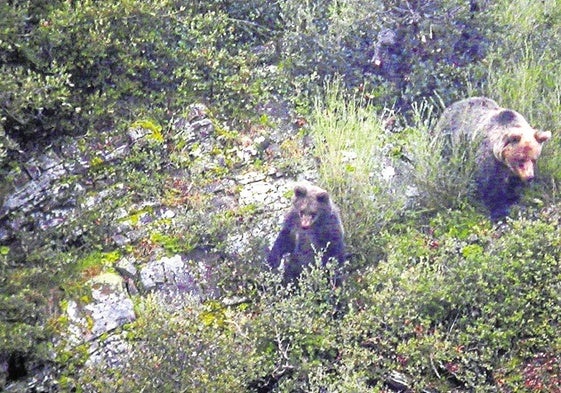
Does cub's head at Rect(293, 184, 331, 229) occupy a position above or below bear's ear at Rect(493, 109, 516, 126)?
below

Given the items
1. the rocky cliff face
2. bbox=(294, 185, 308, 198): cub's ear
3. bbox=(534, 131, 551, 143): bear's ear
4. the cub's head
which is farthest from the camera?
bbox=(534, 131, 551, 143): bear's ear

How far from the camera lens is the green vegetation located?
5.89m

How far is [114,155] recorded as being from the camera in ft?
25.4

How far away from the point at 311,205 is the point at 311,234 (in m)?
0.25

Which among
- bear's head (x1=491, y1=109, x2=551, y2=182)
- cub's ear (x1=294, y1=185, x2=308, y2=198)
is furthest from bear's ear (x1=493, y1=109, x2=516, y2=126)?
cub's ear (x1=294, y1=185, x2=308, y2=198)

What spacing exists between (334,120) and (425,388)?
9.52 ft

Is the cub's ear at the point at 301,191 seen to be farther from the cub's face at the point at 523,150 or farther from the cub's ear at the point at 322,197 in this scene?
the cub's face at the point at 523,150

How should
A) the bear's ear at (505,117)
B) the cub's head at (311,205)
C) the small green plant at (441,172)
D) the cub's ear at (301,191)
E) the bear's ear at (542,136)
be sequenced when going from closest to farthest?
1. the cub's head at (311,205)
2. the cub's ear at (301,191)
3. the bear's ear at (542,136)
4. the small green plant at (441,172)
5. the bear's ear at (505,117)

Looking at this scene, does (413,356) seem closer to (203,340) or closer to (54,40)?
(203,340)

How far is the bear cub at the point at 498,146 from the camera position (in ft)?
23.3

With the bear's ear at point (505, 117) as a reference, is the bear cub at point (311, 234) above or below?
below

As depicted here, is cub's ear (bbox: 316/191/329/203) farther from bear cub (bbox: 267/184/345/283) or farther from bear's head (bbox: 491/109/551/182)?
bear's head (bbox: 491/109/551/182)

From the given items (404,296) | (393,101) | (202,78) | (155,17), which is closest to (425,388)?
(404,296)

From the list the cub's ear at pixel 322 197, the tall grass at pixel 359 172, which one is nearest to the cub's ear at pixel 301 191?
the cub's ear at pixel 322 197
